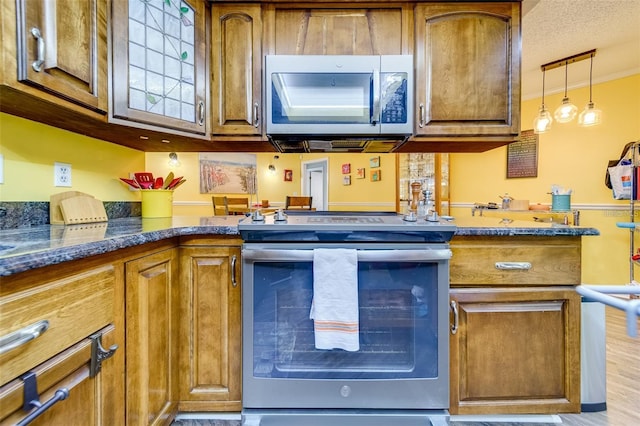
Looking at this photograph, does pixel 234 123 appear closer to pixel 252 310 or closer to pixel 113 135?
pixel 113 135

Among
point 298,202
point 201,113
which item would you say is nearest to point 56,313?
point 201,113

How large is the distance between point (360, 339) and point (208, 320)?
663 mm

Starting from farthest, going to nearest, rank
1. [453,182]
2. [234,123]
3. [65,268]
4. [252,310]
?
[453,182]
[234,123]
[252,310]
[65,268]

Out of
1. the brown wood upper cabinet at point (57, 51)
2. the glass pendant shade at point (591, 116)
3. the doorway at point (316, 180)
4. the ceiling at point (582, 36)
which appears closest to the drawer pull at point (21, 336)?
the brown wood upper cabinet at point (57, 51)

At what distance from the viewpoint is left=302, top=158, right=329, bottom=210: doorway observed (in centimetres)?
708

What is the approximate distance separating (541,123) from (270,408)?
3526mm

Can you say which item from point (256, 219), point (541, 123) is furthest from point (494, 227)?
point (541, 123)

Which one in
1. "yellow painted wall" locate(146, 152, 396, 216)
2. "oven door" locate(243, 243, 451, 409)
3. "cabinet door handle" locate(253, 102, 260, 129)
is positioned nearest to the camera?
"oven door" locate(243, 243, 451, 409)

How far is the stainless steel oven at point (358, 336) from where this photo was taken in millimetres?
1198

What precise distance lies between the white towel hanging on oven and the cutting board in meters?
1.08

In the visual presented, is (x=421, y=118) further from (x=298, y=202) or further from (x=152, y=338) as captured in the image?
(x=298, y=202)

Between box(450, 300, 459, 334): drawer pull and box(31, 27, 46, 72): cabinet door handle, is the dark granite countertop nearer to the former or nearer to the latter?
box(450, 300, 459, 334): drawer pull

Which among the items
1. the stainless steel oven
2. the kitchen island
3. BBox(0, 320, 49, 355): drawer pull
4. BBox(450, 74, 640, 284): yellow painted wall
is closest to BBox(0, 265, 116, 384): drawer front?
BBox(0, 320, 49, 355): drawer pull

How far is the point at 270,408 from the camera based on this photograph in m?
1.23
